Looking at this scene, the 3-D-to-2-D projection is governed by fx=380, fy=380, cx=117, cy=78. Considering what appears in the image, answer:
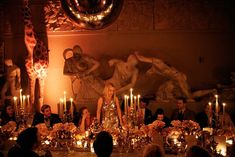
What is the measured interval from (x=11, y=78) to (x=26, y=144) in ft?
17.4

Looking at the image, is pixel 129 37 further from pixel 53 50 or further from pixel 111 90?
pixel 111 90

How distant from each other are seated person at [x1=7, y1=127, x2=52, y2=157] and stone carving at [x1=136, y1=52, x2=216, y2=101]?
480 cm

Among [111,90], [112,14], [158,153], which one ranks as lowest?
[158,153]

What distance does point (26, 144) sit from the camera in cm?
373

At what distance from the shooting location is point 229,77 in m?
8.88

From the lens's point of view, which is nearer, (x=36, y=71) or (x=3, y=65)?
(x=36, y=71)

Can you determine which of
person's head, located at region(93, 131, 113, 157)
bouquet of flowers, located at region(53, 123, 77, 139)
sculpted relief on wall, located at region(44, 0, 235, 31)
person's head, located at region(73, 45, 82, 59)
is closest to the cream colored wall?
sculpted relief on wall, located at region(44, 0, 235, 31)

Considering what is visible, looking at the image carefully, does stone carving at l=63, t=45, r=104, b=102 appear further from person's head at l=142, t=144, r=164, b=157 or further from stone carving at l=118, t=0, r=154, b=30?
person's head at l=142, t=144, r=164, b=157

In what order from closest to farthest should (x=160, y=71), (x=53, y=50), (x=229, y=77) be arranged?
(x=160, y=71)
(x=229, y=77)
(x=53, y=50)

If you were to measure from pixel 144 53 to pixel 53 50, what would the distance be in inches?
89.3

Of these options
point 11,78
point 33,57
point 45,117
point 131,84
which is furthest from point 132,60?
point 11,78

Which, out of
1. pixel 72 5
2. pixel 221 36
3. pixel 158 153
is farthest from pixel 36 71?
pixel 158 153

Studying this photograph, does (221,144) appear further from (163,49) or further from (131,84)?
(163,49)

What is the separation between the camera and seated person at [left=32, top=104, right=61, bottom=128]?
633 centimetres
